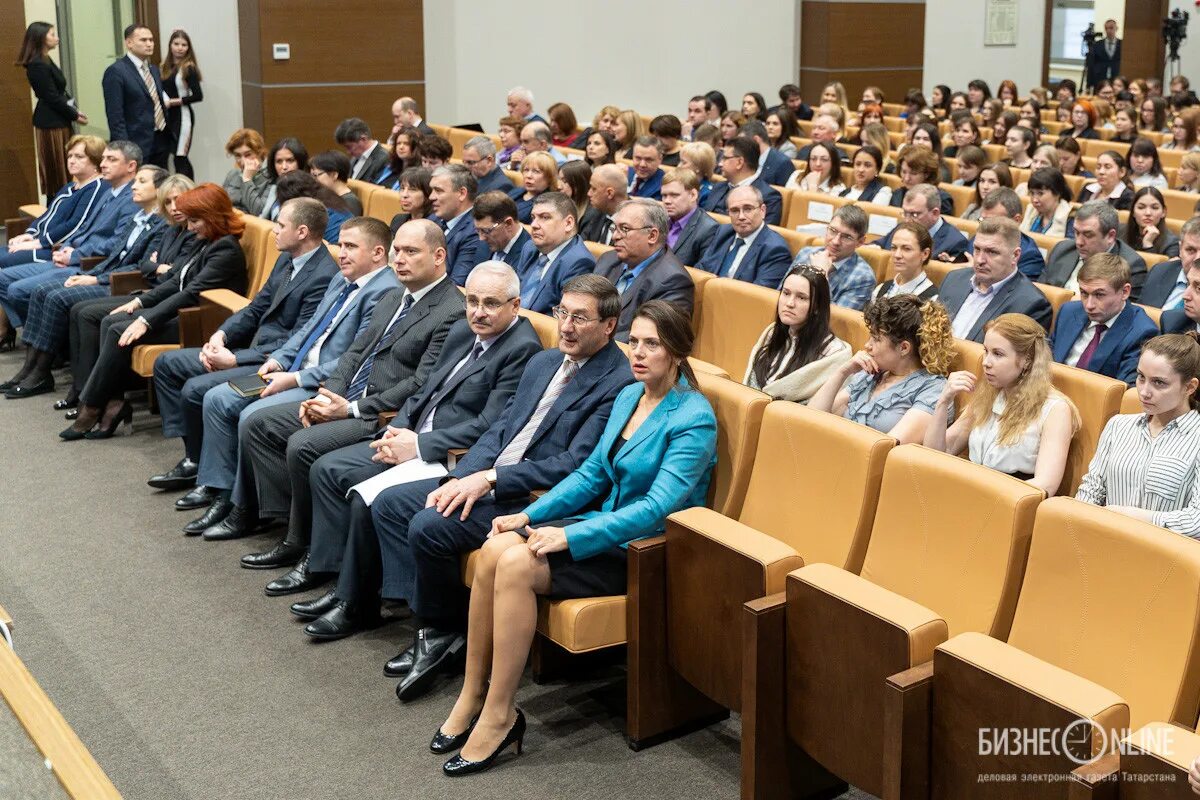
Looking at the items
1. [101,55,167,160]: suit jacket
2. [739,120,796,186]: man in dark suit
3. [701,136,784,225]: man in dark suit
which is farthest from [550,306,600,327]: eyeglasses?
[101,55,167,160]: suit jacket

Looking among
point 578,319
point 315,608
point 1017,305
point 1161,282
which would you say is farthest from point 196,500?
point 1161,282

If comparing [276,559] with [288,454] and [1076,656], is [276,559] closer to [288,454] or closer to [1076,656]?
[288,454]

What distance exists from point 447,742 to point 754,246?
9.74ft

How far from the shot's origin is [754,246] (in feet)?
18.3

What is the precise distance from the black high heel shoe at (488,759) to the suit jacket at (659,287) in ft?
6.01

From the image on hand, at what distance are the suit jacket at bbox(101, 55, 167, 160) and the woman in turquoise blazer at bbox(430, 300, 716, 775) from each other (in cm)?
751

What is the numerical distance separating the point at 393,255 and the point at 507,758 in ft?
6.39

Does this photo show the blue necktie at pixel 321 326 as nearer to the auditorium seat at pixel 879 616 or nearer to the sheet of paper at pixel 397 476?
the sheet of paper at pixel 397 476

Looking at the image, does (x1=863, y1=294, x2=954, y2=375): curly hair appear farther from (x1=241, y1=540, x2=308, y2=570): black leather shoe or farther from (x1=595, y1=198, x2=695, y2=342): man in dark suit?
(x1=241, y1=540, x2=308, y2=570): black leather shoe

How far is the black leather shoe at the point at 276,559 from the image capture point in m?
4.38

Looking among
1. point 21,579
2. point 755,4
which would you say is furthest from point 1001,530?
point 755,4

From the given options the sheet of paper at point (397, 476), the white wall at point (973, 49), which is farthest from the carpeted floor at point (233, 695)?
the white wall at point (973, 49)

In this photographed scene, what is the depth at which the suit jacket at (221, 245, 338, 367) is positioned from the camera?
16.7ft

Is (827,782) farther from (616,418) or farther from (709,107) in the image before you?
(709,107)
